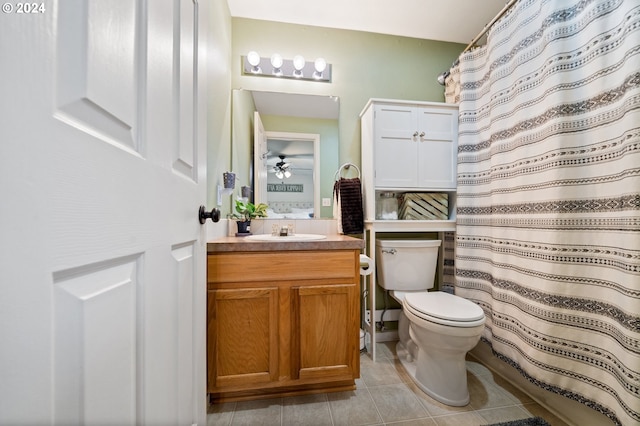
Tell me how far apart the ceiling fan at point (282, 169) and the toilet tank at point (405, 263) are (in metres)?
0.85

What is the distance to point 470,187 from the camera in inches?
66.7

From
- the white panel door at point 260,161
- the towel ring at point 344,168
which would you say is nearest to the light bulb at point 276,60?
the white panel door at point 260,161

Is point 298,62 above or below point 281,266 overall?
above

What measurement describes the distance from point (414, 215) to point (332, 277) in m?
0.91

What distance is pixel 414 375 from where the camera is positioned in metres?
1.45

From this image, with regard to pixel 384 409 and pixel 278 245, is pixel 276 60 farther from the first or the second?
pixel 384 409

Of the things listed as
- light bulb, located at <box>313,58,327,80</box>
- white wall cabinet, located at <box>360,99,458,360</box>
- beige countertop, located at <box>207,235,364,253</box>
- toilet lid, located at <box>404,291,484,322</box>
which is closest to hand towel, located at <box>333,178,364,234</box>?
white wall cabinet, located at <box>360,99,458,360</box>

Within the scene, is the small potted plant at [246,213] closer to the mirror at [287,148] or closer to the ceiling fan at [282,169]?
the mirror at [287,148]

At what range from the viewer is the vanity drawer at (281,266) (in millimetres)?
1178

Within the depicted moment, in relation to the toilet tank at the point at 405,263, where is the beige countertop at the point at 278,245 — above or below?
above

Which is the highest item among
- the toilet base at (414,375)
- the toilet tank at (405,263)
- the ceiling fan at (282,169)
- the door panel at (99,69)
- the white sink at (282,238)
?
the ceiling fan at (282,169)

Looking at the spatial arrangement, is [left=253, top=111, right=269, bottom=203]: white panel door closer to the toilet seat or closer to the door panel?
the toilet seat

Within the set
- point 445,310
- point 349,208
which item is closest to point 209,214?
point 349,208

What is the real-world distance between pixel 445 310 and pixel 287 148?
1.44 m
